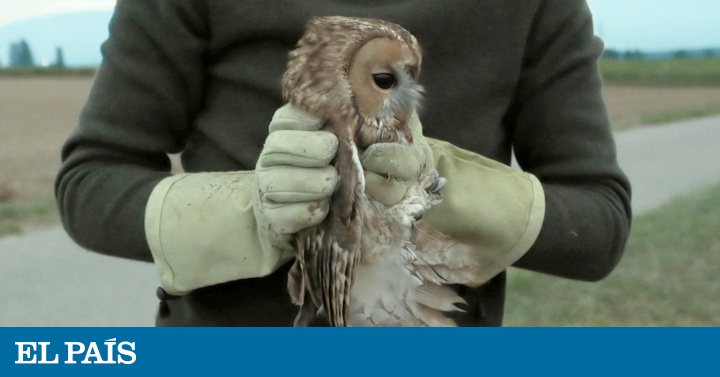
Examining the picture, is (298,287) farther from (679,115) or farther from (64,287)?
(679,115)

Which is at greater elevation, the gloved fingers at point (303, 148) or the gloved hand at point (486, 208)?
the gloved fingers at point (303, 148)

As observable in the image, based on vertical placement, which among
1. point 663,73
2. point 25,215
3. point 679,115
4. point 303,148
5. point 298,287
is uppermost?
point 303,148

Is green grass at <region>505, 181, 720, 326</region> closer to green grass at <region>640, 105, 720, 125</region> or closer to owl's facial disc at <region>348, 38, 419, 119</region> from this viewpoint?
owl's facial disc at <region>348, 38, 419, 119</region>

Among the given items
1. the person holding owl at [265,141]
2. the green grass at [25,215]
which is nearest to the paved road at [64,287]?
the green grass at [25,215]

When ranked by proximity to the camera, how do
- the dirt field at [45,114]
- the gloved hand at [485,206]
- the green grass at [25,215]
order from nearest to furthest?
the gloved hand at [485,206], the green grass at [25,215], the dirt field at [45,114]

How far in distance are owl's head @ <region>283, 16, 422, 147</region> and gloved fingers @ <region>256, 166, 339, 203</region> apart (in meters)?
0.04

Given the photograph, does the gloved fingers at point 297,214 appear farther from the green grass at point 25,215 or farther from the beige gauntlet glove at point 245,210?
the green grass at point 25,215

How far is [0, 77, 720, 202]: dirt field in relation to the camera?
132 inches

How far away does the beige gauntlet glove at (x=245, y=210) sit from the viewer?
0.51m

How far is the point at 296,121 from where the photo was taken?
524 millimetres

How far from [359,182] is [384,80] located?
0.07 meters

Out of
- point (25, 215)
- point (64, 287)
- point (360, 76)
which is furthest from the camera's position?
point (25, 215)

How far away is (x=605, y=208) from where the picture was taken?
0.72m

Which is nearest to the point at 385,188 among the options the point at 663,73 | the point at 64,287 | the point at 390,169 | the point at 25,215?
the point at 390,169
